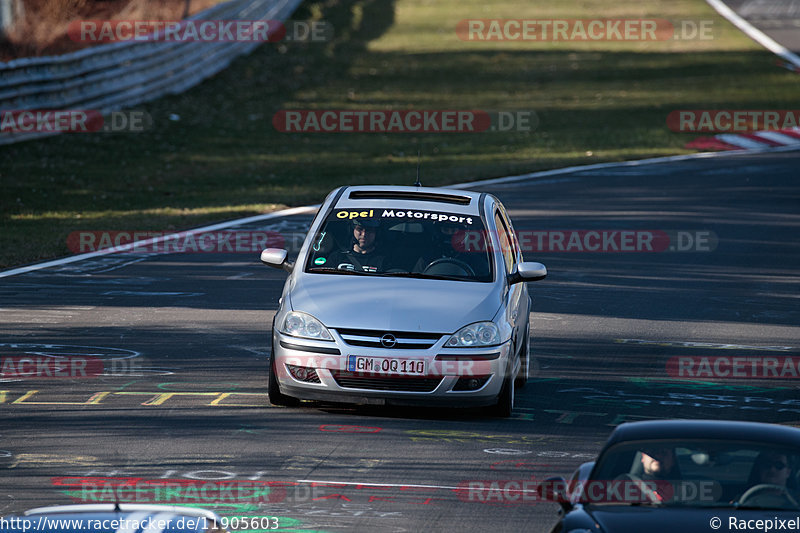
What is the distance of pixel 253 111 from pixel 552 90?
8.87 metres

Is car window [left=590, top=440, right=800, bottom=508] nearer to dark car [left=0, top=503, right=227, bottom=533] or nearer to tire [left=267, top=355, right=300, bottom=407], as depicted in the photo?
dark car [left=0, top=503, right=227, bottom=533]

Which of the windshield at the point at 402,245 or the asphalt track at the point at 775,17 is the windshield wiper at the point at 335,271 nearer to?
the windshield at the point at 402,245

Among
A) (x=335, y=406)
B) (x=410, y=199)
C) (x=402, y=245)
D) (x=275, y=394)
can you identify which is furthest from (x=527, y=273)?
(x=275, y=394)

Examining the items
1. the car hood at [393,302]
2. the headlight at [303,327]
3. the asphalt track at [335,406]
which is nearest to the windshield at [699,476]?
the asphalt track at [335,406]

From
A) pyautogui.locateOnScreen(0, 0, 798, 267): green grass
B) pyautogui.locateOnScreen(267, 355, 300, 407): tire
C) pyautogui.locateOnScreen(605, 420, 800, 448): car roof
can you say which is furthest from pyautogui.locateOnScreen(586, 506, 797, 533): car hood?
pyautogui.locateOnScreen(0, 0, 798, 267): green grass

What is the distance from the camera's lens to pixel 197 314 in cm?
1353

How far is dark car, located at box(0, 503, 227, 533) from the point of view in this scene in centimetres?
504

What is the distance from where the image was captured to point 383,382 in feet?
31.3

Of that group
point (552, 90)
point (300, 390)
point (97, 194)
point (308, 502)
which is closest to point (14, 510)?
point (308, 502)

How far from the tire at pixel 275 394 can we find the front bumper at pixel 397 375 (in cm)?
23

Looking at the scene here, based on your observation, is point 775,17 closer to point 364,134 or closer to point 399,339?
point 364,134

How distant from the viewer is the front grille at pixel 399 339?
955 centimetres

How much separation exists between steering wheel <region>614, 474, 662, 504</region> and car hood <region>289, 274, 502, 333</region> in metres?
3.51

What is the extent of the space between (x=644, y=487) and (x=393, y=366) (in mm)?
3578
